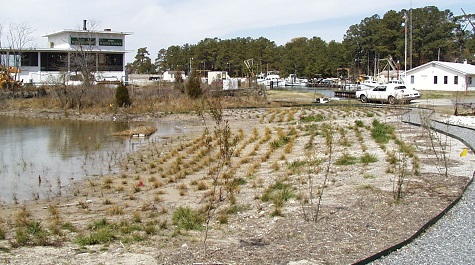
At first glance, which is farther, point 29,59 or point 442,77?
point 29,59

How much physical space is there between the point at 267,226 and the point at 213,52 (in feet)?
379

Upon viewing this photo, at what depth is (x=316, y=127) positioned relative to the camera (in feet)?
83.8

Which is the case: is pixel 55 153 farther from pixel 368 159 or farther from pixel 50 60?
pixel 50 60

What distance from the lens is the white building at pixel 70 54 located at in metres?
75.6

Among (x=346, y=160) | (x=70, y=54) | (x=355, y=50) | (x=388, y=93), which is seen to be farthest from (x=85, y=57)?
(x=355, y=50)

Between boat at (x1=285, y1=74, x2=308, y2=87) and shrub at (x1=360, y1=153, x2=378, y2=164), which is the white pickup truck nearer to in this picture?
shrub at (x1=360, y1=153, x2=378, y2=164)

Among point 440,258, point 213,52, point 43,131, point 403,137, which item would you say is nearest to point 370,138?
point 403,137

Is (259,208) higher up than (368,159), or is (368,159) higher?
(368,159)

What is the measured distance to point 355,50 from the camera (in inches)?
4508

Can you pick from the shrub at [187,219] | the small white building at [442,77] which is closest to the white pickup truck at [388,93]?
the small white building at [442,77]

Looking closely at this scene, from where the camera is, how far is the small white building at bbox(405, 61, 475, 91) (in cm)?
6450

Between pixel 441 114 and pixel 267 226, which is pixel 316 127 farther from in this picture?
pixel 267 226

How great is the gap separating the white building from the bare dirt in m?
60.5

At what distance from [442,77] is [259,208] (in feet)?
203
